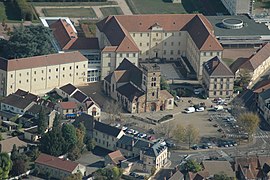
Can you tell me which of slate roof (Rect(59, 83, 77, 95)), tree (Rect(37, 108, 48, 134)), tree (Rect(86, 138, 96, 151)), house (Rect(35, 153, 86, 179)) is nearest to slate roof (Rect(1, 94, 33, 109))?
slate roof (Rect(59, 83, 77, 95))

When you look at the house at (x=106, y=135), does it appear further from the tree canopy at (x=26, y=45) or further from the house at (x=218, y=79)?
the tree canopy at (x=26, y=45)

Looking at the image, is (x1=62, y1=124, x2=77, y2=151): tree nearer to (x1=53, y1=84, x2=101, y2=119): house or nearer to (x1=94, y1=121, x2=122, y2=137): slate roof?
(x1=94, y1=121, x2=122, y2=137): slate roof

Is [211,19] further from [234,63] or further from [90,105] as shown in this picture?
[90,105]

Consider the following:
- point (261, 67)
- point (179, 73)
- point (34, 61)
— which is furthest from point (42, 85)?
point (261, 67)

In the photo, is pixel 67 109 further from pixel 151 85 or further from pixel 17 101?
pixel 151 85

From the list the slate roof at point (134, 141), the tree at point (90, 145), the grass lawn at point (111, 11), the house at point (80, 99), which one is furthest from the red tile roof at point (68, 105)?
the grass lawn at point (111, 11)

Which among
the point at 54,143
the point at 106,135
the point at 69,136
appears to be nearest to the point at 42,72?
the point at 106,135
